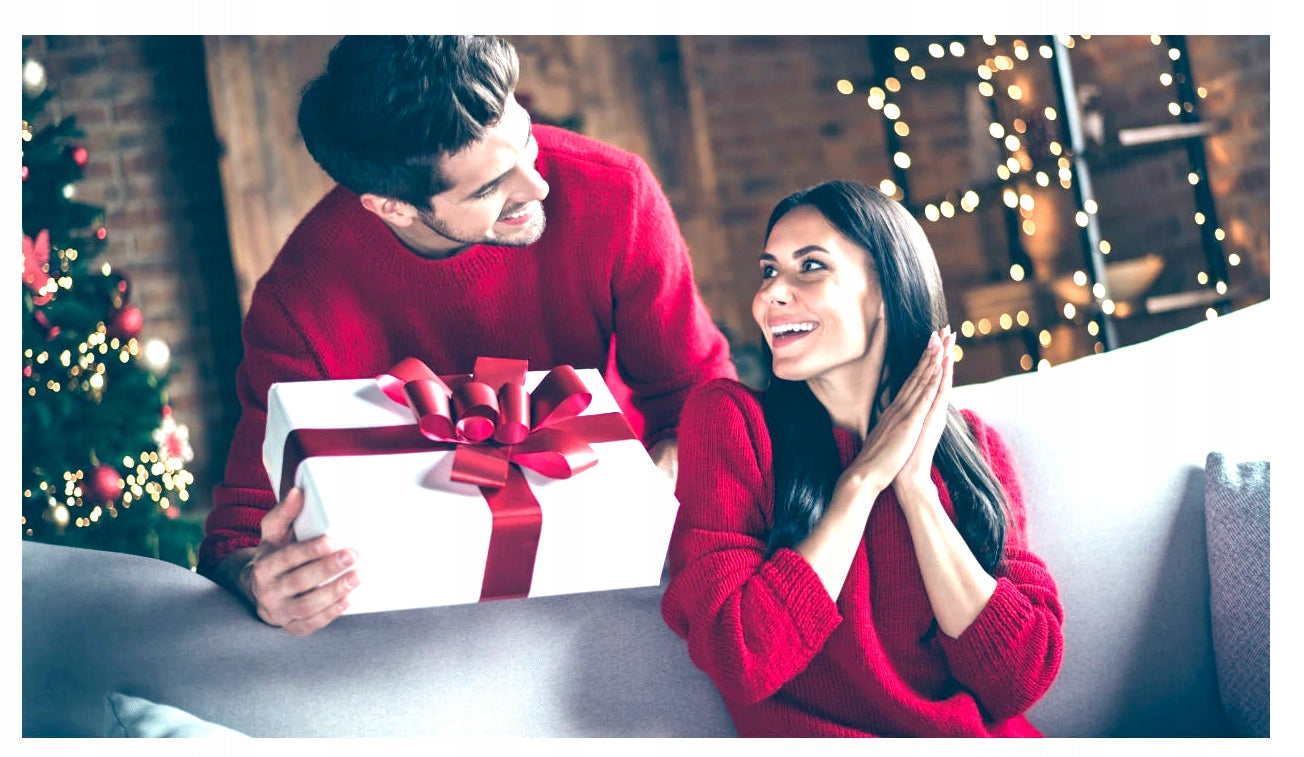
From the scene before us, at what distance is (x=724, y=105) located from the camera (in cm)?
415

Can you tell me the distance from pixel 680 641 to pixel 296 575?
1.49 ft

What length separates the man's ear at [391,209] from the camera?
1288mm

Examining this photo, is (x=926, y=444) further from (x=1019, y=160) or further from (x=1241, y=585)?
(x=1019, y=160)

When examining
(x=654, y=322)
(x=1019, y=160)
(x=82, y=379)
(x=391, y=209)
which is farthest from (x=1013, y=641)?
(x=1019, y=160)

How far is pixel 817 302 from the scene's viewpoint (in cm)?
125

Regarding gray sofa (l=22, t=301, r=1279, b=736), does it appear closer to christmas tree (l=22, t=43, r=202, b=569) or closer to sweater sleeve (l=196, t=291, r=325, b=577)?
sweater sleeve (l=196, t=291, r=325, b=577)


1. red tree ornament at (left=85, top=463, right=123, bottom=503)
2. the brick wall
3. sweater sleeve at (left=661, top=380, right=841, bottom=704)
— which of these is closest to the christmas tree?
red tree ornament at (left=85, top=463, right=123, bottom=503)

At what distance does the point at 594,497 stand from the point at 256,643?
0.41 m

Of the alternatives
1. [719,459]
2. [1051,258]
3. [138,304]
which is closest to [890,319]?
[719,459]

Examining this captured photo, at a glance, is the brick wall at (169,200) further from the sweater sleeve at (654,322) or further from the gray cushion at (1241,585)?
the gray cushion at (1241,585)

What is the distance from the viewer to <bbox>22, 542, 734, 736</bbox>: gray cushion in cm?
117

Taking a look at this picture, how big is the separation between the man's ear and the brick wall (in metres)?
2.60
